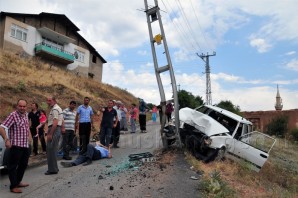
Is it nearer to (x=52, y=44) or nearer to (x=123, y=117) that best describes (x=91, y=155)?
(x=123, y=117)

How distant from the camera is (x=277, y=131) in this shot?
3769 centimetres

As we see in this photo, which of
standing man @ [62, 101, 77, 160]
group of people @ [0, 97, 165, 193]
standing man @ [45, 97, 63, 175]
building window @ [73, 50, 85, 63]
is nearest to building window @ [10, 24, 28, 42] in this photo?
building window @ [73, 50, 85, 63]

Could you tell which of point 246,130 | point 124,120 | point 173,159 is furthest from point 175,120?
point 124,120

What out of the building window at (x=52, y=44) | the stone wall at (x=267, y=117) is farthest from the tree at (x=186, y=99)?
the building window at (x=52, y=44)

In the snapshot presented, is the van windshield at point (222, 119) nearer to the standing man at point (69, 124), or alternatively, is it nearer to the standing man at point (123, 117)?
the standing man at point (123, 117)

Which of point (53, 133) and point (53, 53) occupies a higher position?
point (53, 53)

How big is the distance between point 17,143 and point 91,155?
3.08m

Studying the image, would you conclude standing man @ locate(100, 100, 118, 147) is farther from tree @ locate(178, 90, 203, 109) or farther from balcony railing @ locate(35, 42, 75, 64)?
balcony railing @ locate(35, 42, 75, 64)

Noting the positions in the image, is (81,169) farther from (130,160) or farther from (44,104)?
(44,104)

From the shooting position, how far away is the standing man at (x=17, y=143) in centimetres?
625

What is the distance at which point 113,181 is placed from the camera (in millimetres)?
7098

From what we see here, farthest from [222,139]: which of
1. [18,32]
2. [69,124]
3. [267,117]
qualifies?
[267,117]

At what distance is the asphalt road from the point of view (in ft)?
20.5

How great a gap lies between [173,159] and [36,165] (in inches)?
152
